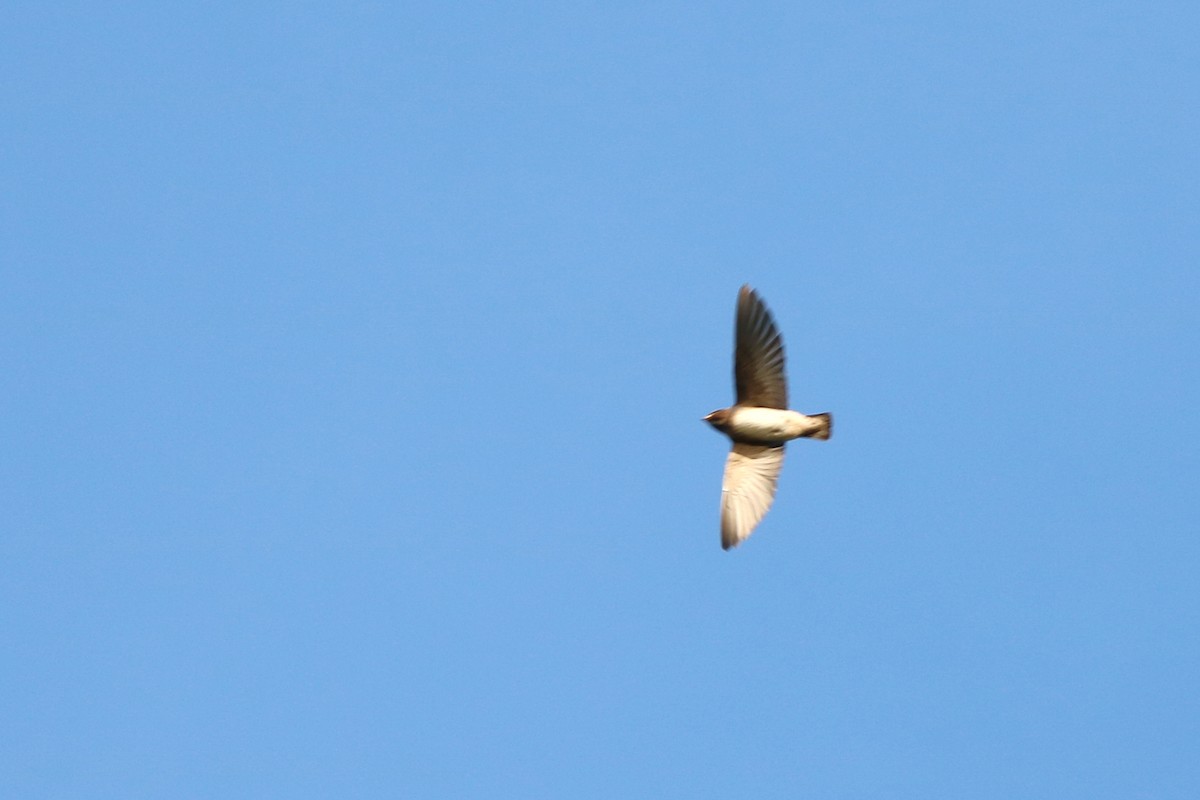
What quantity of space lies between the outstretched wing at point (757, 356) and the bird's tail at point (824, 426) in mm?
406

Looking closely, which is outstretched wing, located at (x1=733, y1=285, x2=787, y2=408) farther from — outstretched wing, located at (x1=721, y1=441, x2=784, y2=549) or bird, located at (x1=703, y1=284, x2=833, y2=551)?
outstretched wing, located at (x1=721, y1=441, x2=784, y2=549)

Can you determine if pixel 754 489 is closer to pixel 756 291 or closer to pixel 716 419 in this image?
pixel 716 419

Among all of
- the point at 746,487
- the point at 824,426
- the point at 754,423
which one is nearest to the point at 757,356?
the point at 754,423

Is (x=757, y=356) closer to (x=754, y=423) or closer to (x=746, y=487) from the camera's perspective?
(x=754, y=423)


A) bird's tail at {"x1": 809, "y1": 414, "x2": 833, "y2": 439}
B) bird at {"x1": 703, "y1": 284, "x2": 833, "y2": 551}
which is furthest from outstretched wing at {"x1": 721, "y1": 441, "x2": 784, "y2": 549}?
bird's tail at {"x1": 809, "y1": 414, "x2": 833, "y2": 439}

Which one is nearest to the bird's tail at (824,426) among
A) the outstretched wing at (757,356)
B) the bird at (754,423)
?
the bird at (754,423)

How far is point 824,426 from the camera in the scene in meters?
19.2

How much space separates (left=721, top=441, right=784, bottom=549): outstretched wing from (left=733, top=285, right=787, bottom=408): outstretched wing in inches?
23.6

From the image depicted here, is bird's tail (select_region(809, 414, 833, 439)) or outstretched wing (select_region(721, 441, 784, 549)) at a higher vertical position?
bird's tail (select_region(809, 414, 833, 439))

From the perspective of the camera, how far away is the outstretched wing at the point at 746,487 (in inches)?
767

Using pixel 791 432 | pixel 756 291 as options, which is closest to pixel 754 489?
pixel 791 432

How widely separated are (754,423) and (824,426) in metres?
0.76

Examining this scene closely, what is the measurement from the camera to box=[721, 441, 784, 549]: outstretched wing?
19.5 m

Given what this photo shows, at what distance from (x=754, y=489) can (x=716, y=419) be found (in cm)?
90
